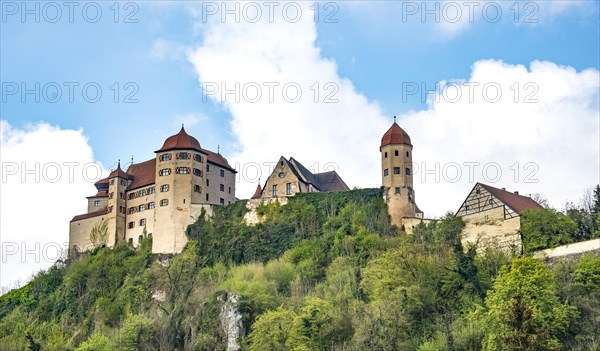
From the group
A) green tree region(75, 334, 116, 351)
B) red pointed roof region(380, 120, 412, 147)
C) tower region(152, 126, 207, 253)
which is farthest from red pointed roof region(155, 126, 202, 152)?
green tree region(75, 334, 116, 351)

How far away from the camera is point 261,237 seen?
78188 mm

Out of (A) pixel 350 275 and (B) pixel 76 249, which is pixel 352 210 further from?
(B) pixel 76 249

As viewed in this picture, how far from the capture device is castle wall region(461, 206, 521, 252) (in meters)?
69.2

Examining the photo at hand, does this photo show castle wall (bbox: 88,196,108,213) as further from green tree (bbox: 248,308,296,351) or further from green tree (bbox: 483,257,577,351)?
green tree (bbox: 483,257,577,351)

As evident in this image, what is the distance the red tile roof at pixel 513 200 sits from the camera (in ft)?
233

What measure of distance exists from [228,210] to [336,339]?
22003mm

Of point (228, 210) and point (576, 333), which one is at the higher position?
point (228, 210)

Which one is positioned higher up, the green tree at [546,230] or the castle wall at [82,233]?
the castle wall at [82,233]

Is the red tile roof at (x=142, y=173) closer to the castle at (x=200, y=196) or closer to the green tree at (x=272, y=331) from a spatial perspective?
the castle at (x=200, y=196)

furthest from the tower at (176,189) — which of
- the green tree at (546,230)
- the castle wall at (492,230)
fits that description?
the green tree at (546,230)

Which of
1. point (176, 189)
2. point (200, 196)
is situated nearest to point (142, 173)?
point (176, 189)

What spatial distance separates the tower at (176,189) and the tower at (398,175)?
1544 cm

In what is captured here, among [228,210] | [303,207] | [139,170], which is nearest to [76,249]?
[139,170]

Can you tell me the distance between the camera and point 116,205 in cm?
8438
